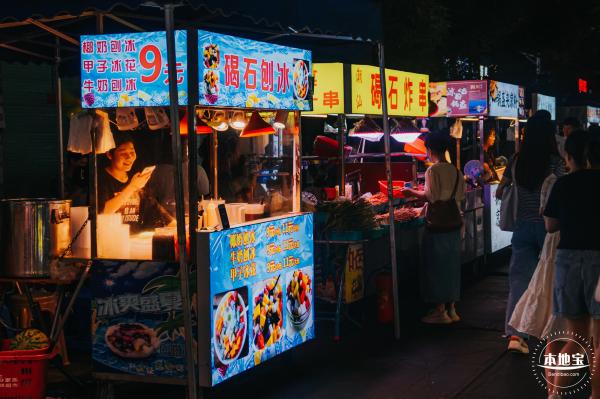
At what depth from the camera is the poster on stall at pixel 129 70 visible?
6375 mm

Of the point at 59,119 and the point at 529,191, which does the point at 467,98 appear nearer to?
the point at 529,191

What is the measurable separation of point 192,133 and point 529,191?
340 cm

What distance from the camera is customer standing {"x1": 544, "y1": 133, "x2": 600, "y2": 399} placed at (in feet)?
20.0

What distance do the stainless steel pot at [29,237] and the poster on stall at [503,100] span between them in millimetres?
8154

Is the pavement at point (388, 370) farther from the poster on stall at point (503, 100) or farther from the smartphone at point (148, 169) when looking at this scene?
the poster on stall at point (503, 100)

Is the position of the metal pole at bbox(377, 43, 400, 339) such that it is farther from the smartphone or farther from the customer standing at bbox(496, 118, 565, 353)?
→ the smartphone

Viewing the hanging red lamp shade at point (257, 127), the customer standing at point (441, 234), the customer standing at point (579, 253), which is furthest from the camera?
the customer standing at point (441, 234)

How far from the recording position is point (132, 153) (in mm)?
7102

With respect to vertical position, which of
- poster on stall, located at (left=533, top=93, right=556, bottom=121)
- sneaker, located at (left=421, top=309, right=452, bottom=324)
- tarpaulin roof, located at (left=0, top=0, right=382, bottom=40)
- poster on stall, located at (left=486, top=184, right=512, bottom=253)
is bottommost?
sneaker, located at (left=421, top=309, right=452, bottom=324)

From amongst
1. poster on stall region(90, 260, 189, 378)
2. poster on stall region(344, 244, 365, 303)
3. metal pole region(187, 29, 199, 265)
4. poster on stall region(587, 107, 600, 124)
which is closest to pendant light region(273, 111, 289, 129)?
metal pole region(187, 29, 199, 265)

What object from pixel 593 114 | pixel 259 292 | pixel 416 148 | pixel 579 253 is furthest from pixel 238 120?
pixel 593 114

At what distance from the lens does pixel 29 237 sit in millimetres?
7258

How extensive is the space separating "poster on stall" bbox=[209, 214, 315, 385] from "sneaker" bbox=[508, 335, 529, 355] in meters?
1.92

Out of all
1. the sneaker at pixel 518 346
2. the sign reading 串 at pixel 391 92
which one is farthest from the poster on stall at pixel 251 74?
the sneaker at pixel 518 346
